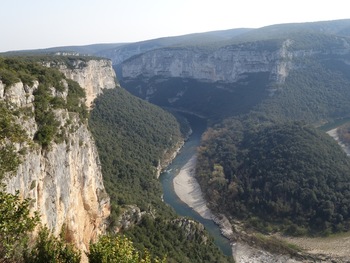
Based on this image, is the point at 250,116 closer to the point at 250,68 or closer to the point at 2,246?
the point at 250,68

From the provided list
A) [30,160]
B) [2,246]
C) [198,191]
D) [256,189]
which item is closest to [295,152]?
[256,189]

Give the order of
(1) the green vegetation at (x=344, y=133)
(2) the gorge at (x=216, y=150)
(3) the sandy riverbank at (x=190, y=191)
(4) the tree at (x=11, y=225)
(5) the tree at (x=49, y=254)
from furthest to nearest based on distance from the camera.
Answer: (1) the green vegetation at (x=344, y=133), (3) the sandy riverbank at (x=190, y=191), (2) the gorge at (x=216, y=150), (5) the tree at (x=49, y=254), (4) the tree at (x=11, y=225)

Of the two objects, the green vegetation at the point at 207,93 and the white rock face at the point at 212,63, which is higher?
the white rock face at the point at 212,63

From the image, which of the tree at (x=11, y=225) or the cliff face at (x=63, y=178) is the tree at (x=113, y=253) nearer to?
the tree at (x=11, y=225)

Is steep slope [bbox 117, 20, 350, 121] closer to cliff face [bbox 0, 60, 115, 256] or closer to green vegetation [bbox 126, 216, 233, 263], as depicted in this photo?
green vegetation [bbox 126, 216, 233, 263]

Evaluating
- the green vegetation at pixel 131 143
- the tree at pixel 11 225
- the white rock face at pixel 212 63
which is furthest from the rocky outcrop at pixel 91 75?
the tree at pixel 11 225

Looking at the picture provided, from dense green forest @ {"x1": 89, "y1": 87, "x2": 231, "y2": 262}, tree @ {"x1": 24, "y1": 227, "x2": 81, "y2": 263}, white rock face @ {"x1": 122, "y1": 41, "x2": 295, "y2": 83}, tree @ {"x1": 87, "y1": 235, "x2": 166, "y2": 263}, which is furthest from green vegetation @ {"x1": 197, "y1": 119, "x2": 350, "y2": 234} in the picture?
tree @ {"x1": 24, "y1": 227, "x2": 81, "y2": 263}

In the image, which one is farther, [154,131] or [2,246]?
[154,131]
